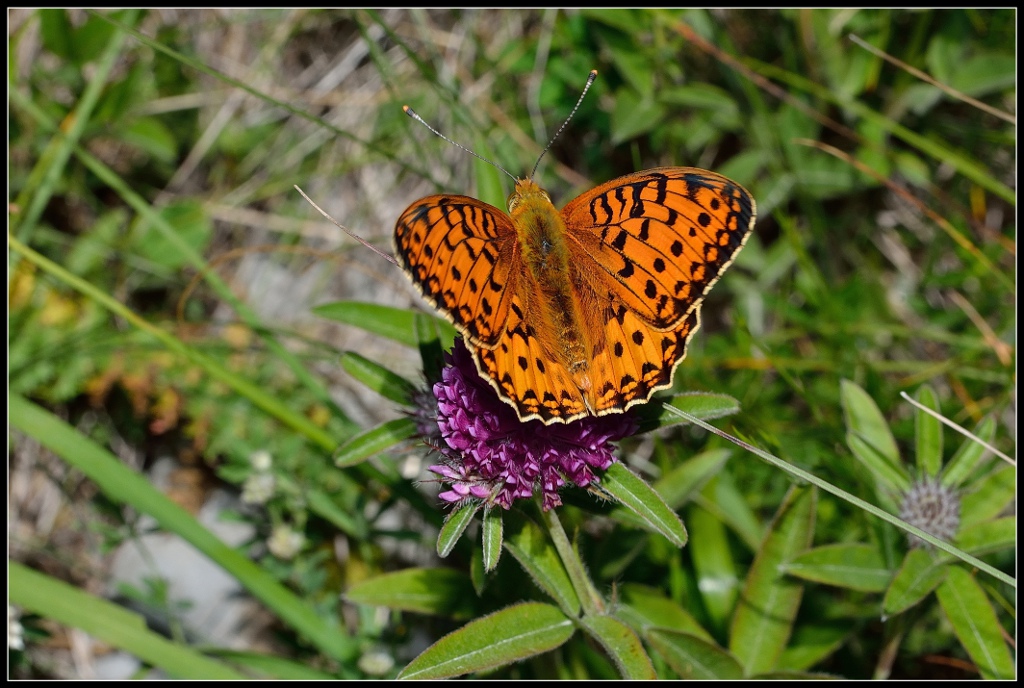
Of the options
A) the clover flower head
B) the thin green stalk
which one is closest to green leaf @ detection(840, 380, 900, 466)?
the clover flower head

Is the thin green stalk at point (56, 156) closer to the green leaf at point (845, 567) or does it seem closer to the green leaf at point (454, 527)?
the green leaf at point (454, 527)

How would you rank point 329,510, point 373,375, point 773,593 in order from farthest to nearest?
point 329,510
point 773,593
point 373,375

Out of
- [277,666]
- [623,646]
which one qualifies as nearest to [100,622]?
[277,666]

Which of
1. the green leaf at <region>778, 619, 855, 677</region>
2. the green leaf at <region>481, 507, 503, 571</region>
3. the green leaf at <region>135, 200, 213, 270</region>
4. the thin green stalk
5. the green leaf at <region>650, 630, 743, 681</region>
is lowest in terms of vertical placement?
the green leaf at <region>778, 619, 855, 677</region>

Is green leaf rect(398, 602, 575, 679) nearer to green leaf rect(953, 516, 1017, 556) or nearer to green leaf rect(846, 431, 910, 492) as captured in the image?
green leaf rect(846, 431, 910, 492)

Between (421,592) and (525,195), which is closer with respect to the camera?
(525,195)

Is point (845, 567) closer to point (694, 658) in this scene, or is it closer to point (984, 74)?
point (694, 658)

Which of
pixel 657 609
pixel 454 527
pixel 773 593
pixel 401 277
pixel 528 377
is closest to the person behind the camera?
pixel 528 377
